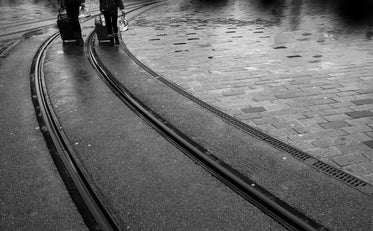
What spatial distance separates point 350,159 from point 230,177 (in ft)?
4.71

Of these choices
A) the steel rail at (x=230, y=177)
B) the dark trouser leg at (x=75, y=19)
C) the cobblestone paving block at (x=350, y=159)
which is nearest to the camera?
the steel rail at (x=230, y=177)

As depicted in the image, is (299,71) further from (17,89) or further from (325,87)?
(17,89)

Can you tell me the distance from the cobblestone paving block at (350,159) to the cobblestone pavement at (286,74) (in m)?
0.01

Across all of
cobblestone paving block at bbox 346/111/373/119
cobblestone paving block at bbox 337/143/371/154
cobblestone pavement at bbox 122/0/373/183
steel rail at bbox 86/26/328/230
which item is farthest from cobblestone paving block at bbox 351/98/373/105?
steel rail at bbox 86/26/328/230

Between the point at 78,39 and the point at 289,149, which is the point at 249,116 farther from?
the point at 78,39

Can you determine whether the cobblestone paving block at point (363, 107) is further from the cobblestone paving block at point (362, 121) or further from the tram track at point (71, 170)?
the tram track at point (71, 170)

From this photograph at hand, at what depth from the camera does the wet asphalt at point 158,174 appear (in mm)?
2838

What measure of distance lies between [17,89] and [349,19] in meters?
13.8

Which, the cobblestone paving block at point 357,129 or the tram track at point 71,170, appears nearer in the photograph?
the tram track at point 71,170

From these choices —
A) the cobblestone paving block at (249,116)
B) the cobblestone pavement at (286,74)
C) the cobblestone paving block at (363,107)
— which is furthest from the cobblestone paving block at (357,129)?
the cobblestone paving block at (249,116)

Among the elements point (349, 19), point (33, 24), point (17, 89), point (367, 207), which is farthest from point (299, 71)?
point (33, 24)

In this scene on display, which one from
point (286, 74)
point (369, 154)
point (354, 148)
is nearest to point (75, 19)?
point (286, 74)

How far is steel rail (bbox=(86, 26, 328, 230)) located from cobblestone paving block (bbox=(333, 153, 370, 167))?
1067mm

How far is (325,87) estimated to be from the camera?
6.00m
